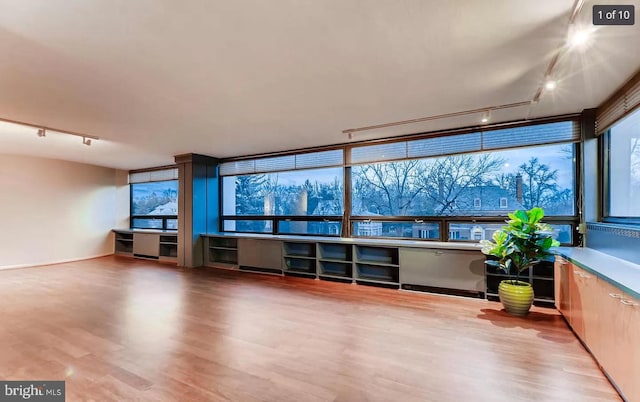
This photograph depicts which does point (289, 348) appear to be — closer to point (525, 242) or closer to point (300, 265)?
point (525, 242)

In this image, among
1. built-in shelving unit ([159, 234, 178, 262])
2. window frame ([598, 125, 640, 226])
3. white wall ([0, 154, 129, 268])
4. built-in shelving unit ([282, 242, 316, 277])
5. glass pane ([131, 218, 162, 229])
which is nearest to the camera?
window frame ([598, 125, 640, 226])

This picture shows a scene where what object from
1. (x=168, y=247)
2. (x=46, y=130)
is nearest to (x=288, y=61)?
(x=46, y=130)

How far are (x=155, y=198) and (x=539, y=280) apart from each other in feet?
29.8

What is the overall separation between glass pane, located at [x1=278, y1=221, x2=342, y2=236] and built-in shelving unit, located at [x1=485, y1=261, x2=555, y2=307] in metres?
2.67

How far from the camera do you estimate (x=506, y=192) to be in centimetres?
444

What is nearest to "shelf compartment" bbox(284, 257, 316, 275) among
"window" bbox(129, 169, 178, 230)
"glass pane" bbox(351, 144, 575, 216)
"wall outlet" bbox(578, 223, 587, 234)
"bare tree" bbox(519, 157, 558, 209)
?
"glass pane" bbox(351, 144, 575, 216)

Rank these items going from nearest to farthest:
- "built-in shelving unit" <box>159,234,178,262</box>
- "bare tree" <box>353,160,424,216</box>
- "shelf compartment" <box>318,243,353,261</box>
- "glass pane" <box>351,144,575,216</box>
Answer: "glass pane" <box>351,144,575,216</box>
"bare tree" <box>353,160,424,216</box>
"shelf compartment" <box>318,243,353,261</box>
"built-in shelving unit" <box>159,234,178,262</box>

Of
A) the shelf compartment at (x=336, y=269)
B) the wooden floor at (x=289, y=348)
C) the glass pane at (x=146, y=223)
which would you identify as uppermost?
the glass pane at (x=146, y=223)

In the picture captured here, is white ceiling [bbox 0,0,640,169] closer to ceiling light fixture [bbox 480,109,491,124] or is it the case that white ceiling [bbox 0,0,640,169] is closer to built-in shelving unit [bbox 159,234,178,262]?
ceiling light fixture [bbox 480,109,491,124]

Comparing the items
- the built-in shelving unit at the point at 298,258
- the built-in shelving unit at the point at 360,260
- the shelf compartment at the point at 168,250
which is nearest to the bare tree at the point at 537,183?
the built-in shelving unit at the point at 360,260

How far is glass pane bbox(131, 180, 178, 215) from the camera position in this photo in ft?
26.7

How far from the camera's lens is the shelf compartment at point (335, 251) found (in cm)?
547

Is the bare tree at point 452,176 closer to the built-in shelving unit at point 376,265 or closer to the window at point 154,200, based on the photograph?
the built-in shelving unit at point 376,265

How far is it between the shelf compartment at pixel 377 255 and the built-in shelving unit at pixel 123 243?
6930 millimetres
